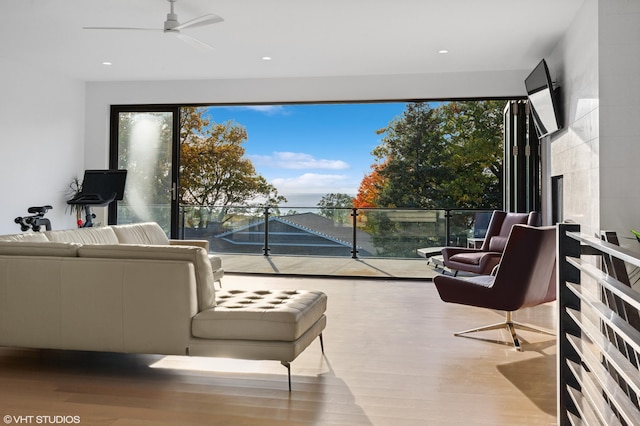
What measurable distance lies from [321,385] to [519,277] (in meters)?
1.60

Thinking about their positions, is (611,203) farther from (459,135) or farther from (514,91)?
(459,135)

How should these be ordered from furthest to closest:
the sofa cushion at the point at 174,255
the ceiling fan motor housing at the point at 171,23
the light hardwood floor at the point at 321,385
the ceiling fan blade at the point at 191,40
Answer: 1. the ceiling fan blade at the point at 191,40
2. the ceiling fan motor housing at the point at 171,23
3. the sofa cushion at the point at 174,255
4. the light hardwood floor at the point at 321,385

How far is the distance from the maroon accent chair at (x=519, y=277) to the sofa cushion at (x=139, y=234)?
117 inches

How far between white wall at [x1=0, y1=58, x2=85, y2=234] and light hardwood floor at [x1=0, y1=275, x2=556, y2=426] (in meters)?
3.43

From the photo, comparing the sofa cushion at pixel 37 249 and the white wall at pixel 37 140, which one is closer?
the sofa cushion at pixel 37 249

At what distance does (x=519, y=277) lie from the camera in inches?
142

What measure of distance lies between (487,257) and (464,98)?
2.19 m

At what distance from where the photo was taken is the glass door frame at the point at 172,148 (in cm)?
745

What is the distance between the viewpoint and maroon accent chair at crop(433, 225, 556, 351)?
3576mm

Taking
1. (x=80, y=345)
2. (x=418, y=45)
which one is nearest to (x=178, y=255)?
(x=80, y=345)

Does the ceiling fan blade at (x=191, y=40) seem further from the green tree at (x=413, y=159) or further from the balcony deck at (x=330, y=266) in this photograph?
the green tree at (x=413, y=159)

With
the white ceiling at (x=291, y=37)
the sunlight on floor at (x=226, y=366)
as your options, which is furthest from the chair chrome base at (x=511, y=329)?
the white ceiling at (x=291, y=37)

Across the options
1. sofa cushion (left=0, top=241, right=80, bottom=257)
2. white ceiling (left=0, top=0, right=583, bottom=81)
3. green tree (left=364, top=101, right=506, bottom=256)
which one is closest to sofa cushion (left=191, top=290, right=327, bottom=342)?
sofa cushion (left=0, top=241, right=80, bottom=257)

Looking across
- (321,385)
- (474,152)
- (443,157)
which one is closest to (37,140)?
(321,385)
